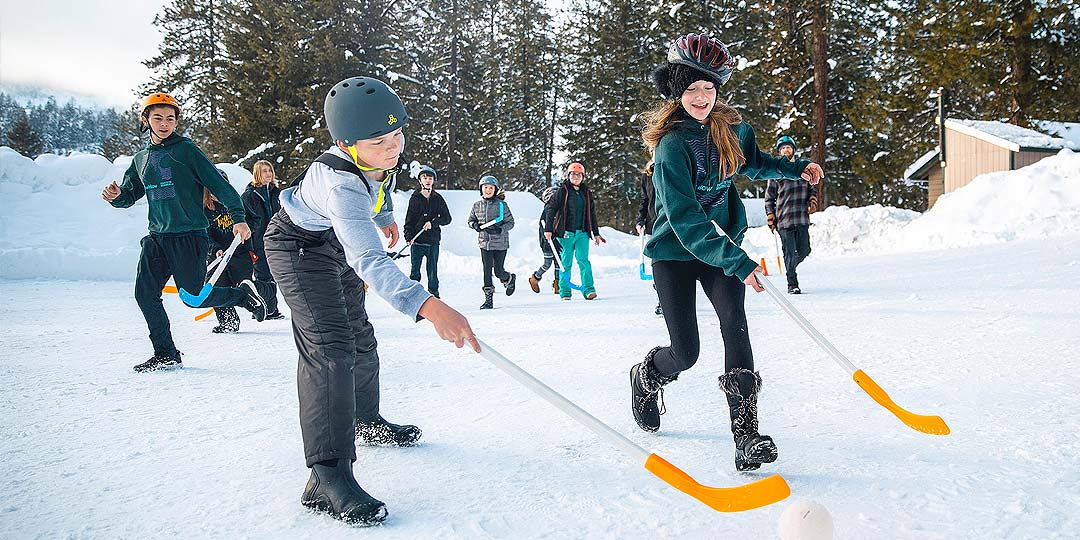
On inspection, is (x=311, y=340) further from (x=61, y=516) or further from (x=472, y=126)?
(x=472, y=126)

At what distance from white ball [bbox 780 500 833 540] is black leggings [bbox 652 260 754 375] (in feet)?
3.04

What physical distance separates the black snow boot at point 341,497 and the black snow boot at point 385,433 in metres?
0.71

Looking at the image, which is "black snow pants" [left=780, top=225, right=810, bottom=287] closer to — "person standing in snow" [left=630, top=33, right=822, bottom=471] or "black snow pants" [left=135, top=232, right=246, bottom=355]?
"person standing in snow" [left=630, top=33, right=822, bottom=471]

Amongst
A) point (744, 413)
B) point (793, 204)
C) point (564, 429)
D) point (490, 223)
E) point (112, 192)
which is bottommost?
point (564, 429)

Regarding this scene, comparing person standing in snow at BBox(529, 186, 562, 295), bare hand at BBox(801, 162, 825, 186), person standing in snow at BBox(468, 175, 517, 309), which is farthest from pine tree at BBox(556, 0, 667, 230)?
bare hand at BBox(801, 162, 825, 186)

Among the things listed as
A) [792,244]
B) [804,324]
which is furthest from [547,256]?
[804,324]

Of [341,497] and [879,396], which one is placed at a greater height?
[879,396]

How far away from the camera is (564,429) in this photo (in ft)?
11.6

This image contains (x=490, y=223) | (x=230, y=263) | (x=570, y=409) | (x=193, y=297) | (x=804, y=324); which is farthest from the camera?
(x=490, y=223)

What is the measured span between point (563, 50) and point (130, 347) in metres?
32.7

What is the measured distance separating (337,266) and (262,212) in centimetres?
628

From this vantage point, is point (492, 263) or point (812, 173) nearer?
point (812, 173)

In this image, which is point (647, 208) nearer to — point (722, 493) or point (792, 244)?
point (792, 244)

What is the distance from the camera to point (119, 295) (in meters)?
11.1
